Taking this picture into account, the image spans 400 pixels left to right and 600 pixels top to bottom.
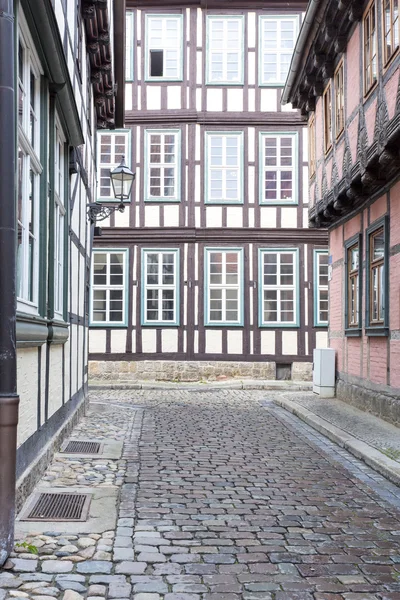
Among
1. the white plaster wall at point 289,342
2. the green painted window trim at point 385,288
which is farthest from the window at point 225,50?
the green painted window trim at point 385,288

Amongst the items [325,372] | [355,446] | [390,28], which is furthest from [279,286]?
[355,446]

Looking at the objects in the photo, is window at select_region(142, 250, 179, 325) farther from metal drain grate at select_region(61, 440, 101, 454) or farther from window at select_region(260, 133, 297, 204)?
metal drain grate at select_region(61, 440, 101, 454)

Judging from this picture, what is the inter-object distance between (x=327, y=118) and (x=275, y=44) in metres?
7.77

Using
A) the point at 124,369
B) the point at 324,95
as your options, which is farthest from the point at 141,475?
the point at 124,369

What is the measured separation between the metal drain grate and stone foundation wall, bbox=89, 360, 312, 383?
40.4 feet

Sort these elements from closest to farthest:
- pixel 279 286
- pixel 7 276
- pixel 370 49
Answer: pixel 7 276 < pixel 370 49 < pixel 279 286

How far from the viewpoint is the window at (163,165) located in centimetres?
2134

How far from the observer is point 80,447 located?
8.16 m

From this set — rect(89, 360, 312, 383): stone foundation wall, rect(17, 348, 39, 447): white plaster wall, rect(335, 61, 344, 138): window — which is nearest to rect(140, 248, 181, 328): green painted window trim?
rect(89, 360, 312, 383): stone foundation wall

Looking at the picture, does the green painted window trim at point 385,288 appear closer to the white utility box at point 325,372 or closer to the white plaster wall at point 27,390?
the white utility box at point 325,372

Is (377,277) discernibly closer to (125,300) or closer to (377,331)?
(377,331)

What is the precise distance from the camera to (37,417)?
6281 mm

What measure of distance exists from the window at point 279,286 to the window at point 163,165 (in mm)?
3340

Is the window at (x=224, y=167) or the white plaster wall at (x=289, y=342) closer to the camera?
the white plaster wall at (x=289, y=342)
